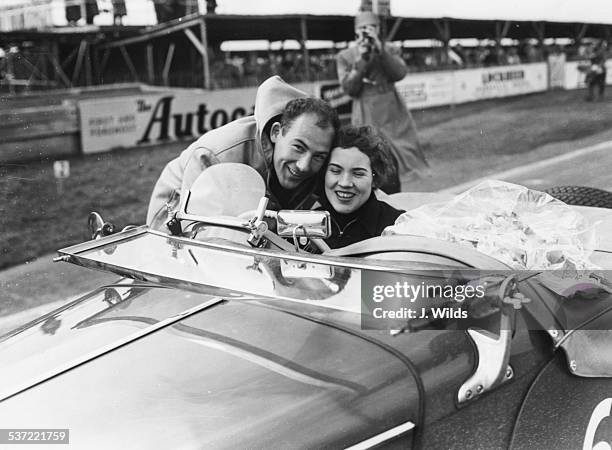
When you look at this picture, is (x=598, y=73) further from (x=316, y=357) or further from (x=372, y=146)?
(x=316, y=357)

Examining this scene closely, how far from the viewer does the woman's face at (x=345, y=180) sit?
1.79 m

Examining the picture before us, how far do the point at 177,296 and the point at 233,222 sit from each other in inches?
7.2

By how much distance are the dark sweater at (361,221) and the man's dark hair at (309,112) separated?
0.19 m

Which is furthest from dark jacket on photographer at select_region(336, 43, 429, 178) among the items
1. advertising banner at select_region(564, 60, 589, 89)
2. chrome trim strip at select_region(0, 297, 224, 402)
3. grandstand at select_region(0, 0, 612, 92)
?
chrome trim strip at select_region(0, 297, 224, 402)

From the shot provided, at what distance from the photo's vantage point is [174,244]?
149cm

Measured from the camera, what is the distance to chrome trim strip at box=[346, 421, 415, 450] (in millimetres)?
1052

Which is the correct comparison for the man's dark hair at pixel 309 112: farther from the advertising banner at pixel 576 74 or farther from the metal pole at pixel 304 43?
the advertising banner at pixel 576 74

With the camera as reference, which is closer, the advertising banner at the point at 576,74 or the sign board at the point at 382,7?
the advertising banner at the point at 576,74

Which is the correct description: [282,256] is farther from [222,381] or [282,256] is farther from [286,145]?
[286,145]

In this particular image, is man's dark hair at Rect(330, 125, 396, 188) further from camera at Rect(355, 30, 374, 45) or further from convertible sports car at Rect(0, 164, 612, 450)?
convertible sports car at Rect(0, 164, 612, 450)

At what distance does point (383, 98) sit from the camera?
2.55 meters

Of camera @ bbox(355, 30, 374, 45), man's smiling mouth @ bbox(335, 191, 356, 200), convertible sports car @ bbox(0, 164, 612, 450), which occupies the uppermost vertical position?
camera @ bbox(355, 30, 374, 45)

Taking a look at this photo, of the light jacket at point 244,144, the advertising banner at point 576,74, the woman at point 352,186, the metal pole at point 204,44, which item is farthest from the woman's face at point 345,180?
the advertising banner at point 576,74

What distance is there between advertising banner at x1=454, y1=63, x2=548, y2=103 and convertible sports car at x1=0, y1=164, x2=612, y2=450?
0.39m
